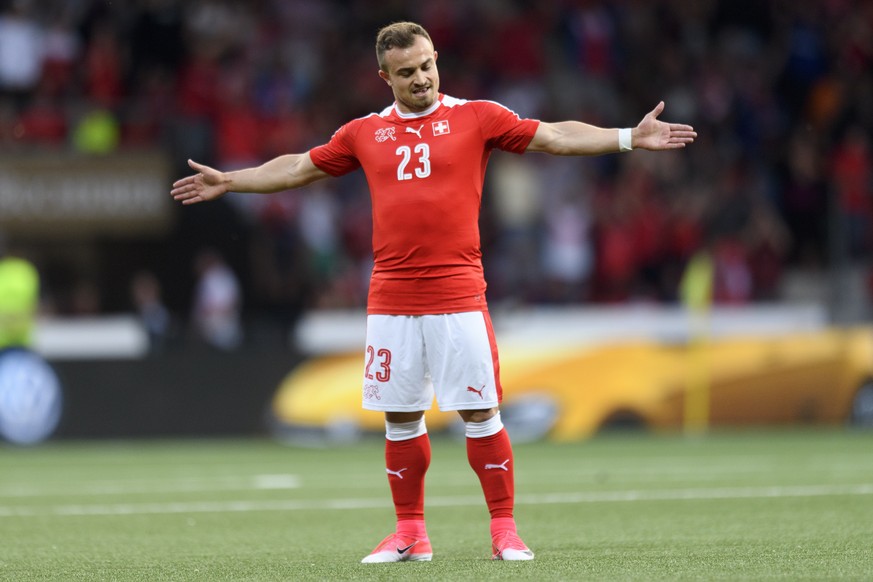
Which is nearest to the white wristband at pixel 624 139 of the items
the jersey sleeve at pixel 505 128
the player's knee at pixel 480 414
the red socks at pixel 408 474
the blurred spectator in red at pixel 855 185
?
the jersey sleeve at pixel 505 128

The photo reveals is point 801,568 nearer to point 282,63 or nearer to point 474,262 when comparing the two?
point 474,262

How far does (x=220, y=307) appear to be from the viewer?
1703 centimetres

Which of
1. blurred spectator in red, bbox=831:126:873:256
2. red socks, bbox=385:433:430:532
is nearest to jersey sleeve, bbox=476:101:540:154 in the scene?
red socks, bbox=385:433:430:532

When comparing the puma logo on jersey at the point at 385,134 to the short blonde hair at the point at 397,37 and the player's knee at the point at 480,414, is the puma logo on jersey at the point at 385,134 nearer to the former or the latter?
the short blonde hair at the point at 397,37

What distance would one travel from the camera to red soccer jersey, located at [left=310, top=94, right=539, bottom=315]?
647 cm

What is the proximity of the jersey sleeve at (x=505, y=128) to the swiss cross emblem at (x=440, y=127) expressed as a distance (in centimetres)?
14

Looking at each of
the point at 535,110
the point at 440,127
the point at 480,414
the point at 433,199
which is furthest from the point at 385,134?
the point at 535,110

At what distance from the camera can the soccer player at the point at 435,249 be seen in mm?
6410

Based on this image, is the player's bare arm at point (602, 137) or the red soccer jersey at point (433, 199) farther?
the red soccer jersey at point (433, 199)

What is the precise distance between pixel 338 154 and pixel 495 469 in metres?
1.49

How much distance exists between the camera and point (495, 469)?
258 inches

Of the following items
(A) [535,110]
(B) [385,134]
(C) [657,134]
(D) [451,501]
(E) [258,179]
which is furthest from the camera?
(A) [535,110]

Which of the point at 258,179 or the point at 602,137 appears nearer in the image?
the point at 602,137

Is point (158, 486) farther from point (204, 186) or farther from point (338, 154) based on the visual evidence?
point (338, 154)
